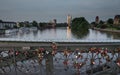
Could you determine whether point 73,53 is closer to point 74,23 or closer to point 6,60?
point 6,60

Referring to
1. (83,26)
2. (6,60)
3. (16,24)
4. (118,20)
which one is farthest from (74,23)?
(6,60)

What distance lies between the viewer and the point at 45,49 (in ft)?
19.4

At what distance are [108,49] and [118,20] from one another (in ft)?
506

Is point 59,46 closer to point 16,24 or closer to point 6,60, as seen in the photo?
point 6,60

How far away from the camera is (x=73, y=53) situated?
19.1 ft

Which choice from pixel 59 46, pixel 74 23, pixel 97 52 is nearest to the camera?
pixel 97 52

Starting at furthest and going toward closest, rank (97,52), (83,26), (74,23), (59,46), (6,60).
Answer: (74,23), (83,26), (6,60), (59,46), (97,52)

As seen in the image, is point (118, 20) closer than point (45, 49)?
No

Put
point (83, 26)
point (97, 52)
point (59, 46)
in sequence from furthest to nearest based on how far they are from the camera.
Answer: point (83, 26) → point (59, 46) → point (97, 52)

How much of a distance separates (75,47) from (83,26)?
14105cm

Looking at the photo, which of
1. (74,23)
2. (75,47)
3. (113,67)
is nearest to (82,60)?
(75,47)

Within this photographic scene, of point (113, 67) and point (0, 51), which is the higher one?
point (0, 51)

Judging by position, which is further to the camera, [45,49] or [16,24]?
[16,24]

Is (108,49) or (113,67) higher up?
(108,49)
